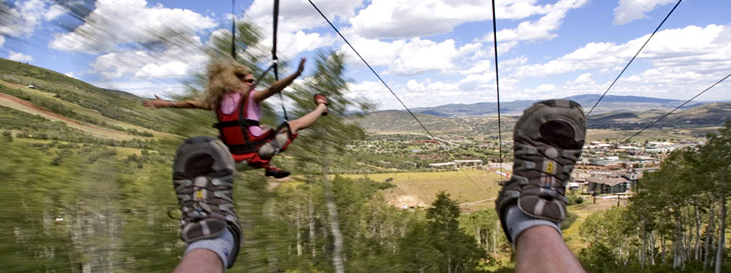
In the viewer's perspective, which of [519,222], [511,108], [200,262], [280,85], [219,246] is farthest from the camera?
[511,108]

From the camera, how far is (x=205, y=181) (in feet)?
7.57

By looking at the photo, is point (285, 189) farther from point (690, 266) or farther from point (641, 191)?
point (690, 266)

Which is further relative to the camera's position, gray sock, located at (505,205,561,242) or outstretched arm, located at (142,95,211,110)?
outstretched arm, located at (142,95,211,110)

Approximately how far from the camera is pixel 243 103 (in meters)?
2.78

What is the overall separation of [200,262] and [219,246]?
8.1 inches

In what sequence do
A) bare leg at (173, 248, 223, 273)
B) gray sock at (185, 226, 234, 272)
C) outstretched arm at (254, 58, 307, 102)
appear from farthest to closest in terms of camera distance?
outstretched arm at (254, 58, 307, 102) → gray sock at (185, 226, 234, 272) → bare leg at (173, 248, 223, 273)

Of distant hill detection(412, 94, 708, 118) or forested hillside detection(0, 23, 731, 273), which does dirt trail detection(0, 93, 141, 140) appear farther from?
distant hill detection(412, 94, 708, 118)

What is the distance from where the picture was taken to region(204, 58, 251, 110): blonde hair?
2779 millimetres

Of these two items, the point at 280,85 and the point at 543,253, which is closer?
the point at 543,253

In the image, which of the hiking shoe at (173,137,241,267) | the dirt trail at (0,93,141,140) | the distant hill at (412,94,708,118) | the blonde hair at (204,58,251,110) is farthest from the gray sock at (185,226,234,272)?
the distant hill at (412,94,708,118)

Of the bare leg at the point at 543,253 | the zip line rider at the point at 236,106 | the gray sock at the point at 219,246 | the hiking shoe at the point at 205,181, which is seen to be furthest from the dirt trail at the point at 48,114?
the bare leg at the point at 543,253

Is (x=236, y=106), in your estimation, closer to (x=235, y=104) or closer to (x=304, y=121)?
(x=235, y=104)

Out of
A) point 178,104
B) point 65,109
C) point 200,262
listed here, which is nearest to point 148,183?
point 65,109

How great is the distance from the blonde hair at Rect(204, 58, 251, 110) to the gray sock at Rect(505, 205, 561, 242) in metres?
1.95
